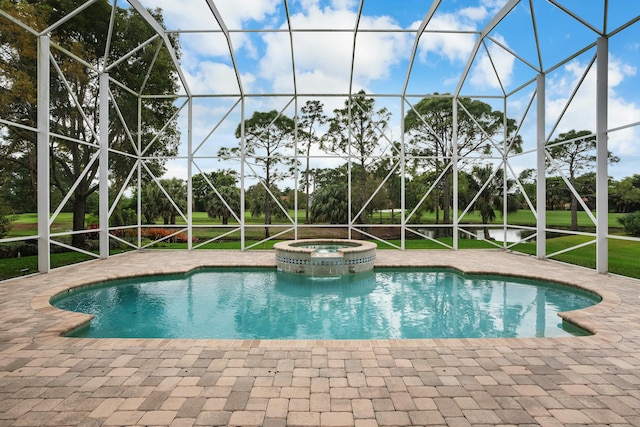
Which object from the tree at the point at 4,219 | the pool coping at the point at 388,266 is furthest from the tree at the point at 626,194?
the tree at the point at 4,219

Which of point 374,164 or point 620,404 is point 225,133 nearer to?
point 374,164

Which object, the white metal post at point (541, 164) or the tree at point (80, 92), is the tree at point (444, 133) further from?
the tree at point (80, 92)

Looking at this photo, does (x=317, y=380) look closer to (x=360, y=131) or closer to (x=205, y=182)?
(x=360, y=131)

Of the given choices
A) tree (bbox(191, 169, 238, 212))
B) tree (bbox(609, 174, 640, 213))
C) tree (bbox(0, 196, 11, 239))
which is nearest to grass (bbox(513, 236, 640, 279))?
tree (bbox(609, 174, 640, 213))

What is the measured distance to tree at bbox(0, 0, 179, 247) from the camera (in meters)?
8.33

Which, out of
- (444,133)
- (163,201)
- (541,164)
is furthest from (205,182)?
(541,164)

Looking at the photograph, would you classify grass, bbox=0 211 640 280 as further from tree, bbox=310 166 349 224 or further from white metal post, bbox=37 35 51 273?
tree, bbox=310 166 349 224

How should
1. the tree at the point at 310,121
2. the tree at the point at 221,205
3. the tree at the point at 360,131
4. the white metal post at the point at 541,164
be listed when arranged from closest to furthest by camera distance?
1. the white metal post at the point at 541,164
2. the tree at the point at 310,121
3. the tree at the point at 360,131
4. the tree at the point at 221,205

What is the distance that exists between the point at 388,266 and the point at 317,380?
5.97 metres

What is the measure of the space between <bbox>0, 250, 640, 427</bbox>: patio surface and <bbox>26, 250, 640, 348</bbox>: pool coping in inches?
1.6

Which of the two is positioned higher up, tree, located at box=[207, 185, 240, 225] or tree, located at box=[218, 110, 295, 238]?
tree, located at box=[218, 110, 295, 238]

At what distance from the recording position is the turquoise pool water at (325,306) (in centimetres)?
463

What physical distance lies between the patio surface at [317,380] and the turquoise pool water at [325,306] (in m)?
0.84

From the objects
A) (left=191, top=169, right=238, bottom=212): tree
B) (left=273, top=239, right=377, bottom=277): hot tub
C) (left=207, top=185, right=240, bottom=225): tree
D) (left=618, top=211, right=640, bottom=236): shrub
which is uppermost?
(left=191, top=169, right=238, bottom=212): tree
